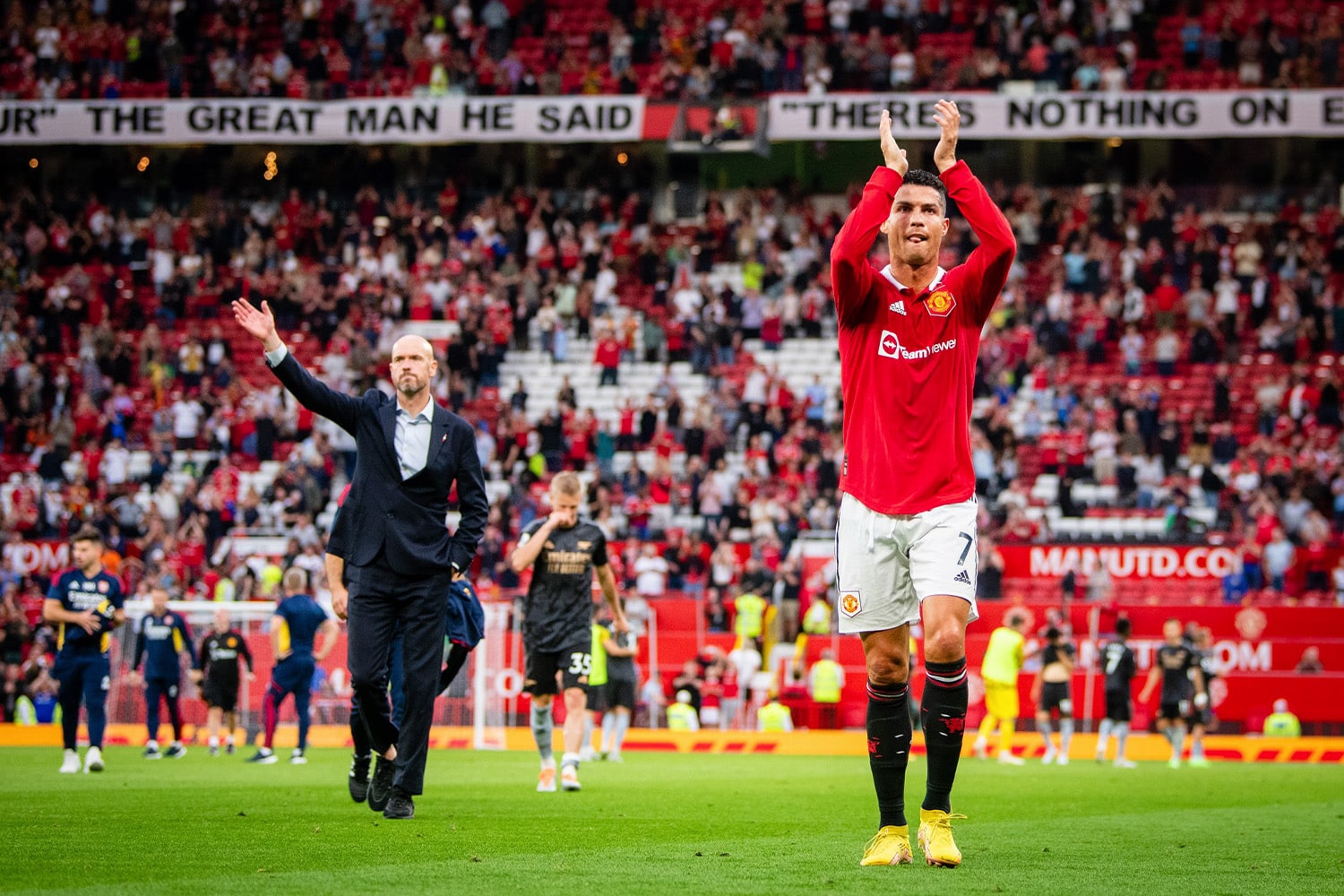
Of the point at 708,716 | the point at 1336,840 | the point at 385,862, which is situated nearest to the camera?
the point at 385,862

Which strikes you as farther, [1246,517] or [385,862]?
[1246,517]

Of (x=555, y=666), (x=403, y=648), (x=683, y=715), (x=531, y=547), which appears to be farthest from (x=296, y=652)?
(x=403, y=648)

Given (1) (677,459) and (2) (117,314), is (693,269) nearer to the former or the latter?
(1) (677,459)

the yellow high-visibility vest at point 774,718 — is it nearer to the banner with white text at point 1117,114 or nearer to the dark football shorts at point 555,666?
the dark football shorts at point 555,666

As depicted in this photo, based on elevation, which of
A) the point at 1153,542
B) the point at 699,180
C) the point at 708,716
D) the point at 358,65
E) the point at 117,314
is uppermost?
the point at 358,65

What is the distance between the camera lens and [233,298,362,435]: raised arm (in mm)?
8086

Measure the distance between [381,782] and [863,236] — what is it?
172 inches

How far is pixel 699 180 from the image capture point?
128 ft

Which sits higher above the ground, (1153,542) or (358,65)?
(358,65)

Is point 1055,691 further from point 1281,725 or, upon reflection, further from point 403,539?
point 403,539

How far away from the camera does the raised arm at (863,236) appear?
6.83 meters

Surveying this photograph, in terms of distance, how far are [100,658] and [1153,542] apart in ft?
55.8

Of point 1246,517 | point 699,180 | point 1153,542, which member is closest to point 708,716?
point 1153,542

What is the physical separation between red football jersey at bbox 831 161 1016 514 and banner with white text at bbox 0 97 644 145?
29.6m
